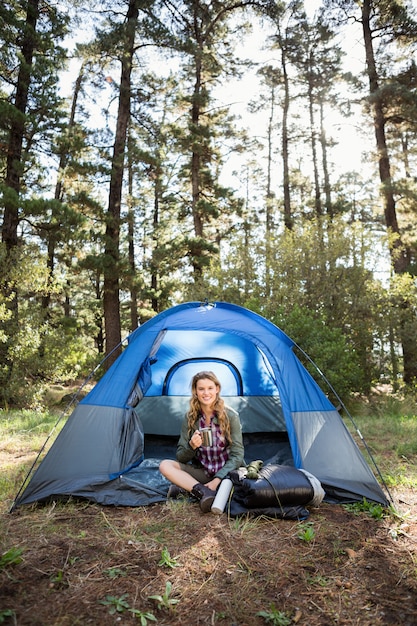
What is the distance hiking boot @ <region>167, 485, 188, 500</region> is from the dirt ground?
0.22 meters

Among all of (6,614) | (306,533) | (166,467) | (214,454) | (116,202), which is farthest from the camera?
(116,202)

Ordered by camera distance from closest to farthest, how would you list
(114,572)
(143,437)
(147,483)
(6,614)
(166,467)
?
(6,614)
(114,572)
(166,467)
(147,483)
(143,437)

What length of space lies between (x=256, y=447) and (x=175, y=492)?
1.79m

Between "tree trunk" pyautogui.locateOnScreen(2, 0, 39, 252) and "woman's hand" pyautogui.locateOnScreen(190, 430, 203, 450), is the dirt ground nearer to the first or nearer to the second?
"woman's hand" pyautogui.locateOnScreen(190, 430, 203, 450)

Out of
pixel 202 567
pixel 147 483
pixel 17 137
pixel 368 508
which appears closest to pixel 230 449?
pixel 147 483

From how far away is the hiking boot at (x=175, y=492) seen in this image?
11.1ft

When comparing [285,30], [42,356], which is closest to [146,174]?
[42,356]

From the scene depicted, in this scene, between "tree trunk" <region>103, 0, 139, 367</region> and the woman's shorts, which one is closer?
the woman's shorts

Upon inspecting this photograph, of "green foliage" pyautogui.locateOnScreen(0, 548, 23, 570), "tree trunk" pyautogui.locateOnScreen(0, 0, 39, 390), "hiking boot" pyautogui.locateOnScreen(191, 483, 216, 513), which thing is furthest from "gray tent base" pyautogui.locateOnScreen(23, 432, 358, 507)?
"tree trunk" pyautogui.locateOnScreen(0, 0, 39, 390)

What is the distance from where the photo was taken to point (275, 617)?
1923 millimetres

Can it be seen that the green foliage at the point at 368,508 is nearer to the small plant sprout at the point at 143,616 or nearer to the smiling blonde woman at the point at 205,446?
the smiling blonde woman at the point at 205,446

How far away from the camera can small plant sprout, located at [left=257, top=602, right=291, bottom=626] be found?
6.24 ft

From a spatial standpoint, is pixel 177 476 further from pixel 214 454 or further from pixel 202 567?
pixel 202 567

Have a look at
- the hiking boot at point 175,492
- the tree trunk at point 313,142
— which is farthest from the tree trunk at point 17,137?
the tree trunk at point 313,142
